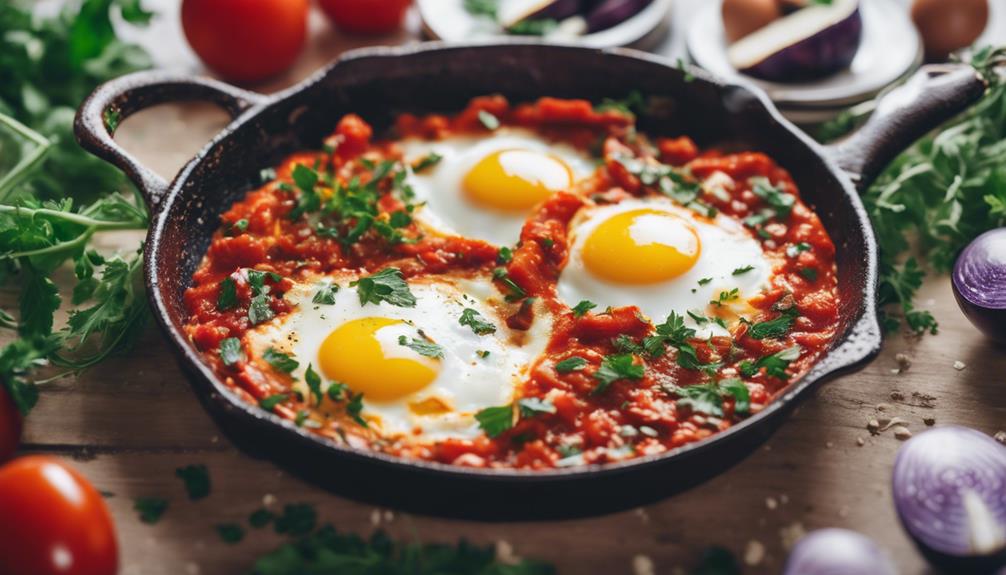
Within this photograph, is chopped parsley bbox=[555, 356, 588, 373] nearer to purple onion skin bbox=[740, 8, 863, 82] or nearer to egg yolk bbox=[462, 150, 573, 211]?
egg yolk bbox=[462, 150, 573, 211]

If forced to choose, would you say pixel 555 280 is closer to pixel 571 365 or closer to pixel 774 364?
pixel 571 365

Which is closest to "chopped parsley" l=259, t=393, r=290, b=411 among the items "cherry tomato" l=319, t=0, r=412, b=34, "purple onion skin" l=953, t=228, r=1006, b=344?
"purple onion skin" l=953, t=228, r=1006, b=344

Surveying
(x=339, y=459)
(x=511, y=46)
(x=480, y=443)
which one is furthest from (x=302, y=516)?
(x=511, y=46)

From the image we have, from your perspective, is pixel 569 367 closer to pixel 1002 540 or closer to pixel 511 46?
pixel 1002 540

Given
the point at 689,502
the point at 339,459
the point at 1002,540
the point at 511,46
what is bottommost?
the point at 689,502

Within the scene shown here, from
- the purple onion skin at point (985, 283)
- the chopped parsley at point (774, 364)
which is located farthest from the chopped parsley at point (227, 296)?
the purple onion skin at point (985, 283)

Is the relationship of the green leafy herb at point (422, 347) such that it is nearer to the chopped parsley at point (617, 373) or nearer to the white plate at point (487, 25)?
the chopped parsley at point (617, 373)
